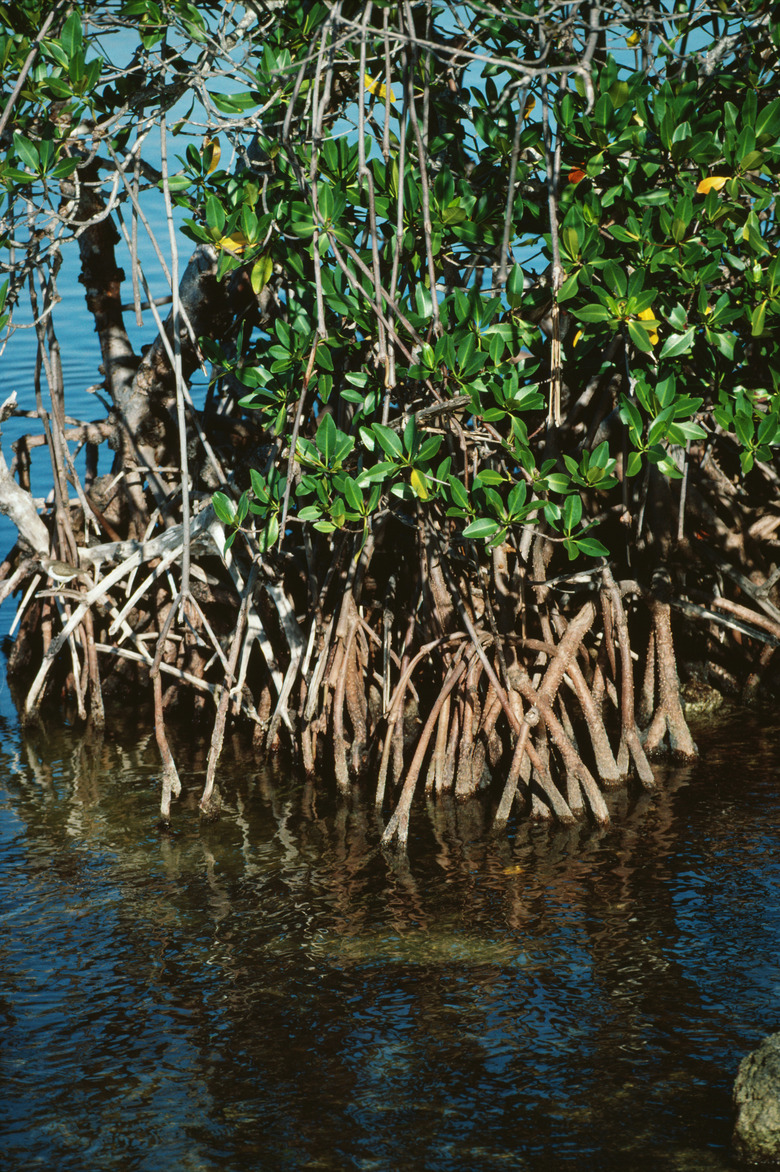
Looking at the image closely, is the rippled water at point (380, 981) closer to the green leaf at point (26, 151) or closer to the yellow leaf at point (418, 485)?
the yellow leaf at point (418, 485)

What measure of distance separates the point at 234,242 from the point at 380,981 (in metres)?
2.74

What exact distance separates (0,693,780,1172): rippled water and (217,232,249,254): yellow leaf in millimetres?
2512

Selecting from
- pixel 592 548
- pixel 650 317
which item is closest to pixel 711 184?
pixel 650 317

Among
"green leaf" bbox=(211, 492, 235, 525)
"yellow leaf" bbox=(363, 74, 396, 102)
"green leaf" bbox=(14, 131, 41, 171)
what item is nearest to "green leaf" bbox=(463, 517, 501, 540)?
"green leaf" bbox=(211, 492, 235, 525)

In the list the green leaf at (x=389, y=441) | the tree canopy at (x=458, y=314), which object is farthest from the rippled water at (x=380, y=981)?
the green leaf at (x=389, y=441)

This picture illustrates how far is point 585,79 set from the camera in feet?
14.2

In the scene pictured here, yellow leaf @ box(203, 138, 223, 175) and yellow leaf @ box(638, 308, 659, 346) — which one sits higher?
yellow leaf @ box(203, 138, 223, 175)

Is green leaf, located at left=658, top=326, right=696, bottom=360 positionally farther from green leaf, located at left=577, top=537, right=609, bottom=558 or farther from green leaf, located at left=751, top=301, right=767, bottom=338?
green leaf, located at left=577, top=537, right=609, bottom=558

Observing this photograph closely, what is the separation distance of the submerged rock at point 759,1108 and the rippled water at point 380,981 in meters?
0.10

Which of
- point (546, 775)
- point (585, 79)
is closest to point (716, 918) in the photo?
point (546, 775)

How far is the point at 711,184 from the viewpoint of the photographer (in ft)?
14.0

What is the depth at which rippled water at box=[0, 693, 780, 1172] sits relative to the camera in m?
3.25

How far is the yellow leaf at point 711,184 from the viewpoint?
4.27m

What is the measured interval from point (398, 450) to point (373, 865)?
5.72ft
